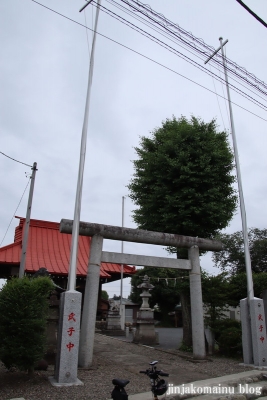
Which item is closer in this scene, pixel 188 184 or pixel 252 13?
pixel 252 13

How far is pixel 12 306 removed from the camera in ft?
22.6

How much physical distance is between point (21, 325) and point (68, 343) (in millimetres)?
1279

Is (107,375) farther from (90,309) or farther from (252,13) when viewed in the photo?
(252,13)

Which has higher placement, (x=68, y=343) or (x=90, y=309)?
(x=90, y=309)

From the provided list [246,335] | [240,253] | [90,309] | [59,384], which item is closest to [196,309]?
[246,335]

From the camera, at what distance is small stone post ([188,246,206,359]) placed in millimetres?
10508

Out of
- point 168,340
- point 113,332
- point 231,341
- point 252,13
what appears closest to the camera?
point 252,13

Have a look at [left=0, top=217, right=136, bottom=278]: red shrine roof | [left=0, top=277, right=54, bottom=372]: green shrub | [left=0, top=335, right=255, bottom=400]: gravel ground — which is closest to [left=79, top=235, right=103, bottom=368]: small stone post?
[left=0, top=335, right=255, bottom=400]: gravel ground

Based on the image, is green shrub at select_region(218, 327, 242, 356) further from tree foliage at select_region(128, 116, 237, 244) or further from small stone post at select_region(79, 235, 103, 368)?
small stone post at select_region(79, 235, 103, 368)

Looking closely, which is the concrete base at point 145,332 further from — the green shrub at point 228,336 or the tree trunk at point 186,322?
the green shrub at point 228,336

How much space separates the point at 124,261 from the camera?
9969 mm

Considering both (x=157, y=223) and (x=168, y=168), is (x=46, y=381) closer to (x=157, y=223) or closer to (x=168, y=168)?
(x=157, y=223)

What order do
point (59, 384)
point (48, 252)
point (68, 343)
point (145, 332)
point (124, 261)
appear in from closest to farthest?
point (59, 384), point (68, 343), point (124, 261), point (145, 332), point (48, 252)

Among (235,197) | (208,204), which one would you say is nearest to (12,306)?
(208,204)
